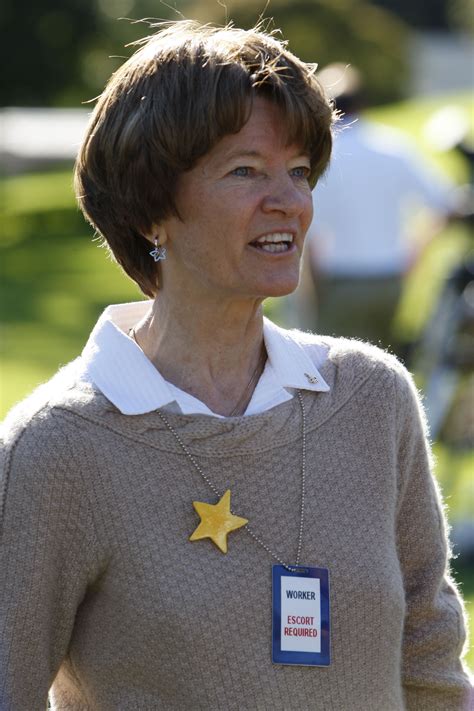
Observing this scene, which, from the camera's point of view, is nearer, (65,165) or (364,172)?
(364,172)

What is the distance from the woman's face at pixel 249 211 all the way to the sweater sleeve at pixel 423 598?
422 millimetres

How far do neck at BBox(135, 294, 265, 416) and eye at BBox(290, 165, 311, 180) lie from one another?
0.25 meters

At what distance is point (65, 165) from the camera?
80.2 ft

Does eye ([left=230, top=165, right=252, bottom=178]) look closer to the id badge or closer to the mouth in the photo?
the mouth

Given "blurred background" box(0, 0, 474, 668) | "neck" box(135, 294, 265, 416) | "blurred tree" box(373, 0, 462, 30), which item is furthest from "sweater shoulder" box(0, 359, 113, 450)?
"blurred tree" box(373, 0, 462, 30)

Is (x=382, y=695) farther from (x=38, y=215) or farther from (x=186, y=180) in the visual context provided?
(x=38, y=215)

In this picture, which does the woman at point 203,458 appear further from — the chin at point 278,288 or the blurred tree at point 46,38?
the blurred tree at point 46,38

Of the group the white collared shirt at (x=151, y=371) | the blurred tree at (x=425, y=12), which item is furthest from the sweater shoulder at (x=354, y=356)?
the blurred tree at (x=425, y=12)

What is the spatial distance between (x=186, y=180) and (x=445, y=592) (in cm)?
100

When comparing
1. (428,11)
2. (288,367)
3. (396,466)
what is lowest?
(396,466)

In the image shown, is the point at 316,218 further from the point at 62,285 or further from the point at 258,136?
the point at 62,285

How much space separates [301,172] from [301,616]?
82 centimetres

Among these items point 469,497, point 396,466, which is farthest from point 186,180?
point 469,497

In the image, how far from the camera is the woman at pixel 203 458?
2.29 m
